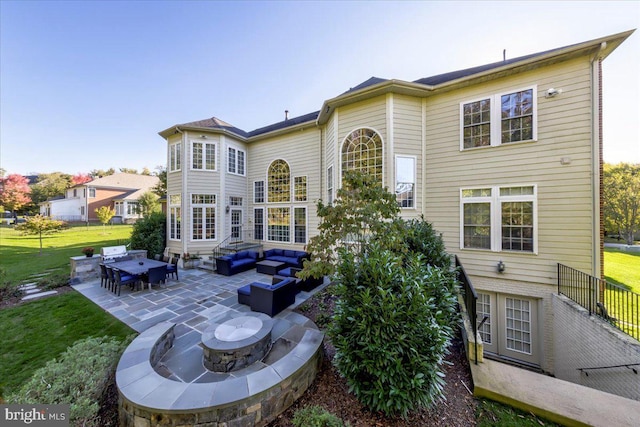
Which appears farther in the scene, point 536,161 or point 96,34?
point 96,34

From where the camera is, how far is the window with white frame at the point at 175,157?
36.9 feet

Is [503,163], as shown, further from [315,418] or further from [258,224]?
[258,224]

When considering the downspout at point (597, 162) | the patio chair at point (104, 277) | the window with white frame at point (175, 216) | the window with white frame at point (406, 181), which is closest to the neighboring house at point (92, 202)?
the window with white frame at point (175, 216)

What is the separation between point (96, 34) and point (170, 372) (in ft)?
44.5

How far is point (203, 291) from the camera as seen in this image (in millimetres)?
7199

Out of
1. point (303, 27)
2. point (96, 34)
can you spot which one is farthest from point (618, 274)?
point (96, 34)

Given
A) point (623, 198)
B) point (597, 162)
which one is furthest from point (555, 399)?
point (623, 198)

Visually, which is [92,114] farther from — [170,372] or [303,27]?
[170,372]

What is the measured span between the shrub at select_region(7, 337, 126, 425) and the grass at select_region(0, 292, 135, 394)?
3.52 ft

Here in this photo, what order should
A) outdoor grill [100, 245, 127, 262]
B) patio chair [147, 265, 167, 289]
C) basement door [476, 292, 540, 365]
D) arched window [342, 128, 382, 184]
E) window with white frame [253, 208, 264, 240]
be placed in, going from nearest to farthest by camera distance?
basement door [476, 292, 540, 365] → patio chair [147, 265, 167, 289] → arched window [342, 128, 382, 184] → outdoor grill [100, 245, 127, 262] → window with white frame [253, 208, 264, 240]

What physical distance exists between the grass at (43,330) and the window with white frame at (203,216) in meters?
4.75

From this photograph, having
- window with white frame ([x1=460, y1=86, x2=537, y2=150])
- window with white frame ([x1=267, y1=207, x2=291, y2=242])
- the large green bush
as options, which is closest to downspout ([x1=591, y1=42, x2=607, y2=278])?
window with white frame ([x1=460, y1=86, x2=537, y2=150])

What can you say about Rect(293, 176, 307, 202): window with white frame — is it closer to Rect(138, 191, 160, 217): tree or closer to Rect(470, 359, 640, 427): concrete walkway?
Rect(470, 359, 640, 427): concrete walkway

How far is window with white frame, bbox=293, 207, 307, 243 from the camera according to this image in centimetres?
1091
